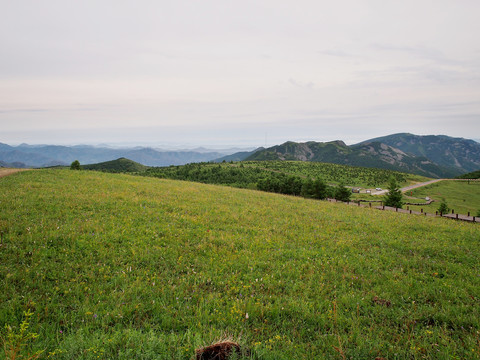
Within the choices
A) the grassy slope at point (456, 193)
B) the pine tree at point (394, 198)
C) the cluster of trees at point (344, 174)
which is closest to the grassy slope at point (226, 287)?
the pine tree at point (394, 198)

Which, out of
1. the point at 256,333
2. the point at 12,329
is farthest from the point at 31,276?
the point at 256,333

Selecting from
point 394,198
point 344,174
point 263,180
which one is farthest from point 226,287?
point 344,174

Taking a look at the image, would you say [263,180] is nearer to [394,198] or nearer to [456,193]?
[394,198]

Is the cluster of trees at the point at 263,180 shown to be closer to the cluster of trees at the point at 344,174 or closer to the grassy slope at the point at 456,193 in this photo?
the cluster of trees at the point at 344,174

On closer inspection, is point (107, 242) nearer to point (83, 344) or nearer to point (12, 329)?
point (12, 329)

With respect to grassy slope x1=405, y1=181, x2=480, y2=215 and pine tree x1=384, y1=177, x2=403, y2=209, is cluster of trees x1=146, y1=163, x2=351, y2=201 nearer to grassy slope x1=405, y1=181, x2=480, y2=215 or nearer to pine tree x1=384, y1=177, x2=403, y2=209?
pine tree x1=384, y1=177, x2=403, y2=209

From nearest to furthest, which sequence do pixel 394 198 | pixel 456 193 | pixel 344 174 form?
pixel 394 198 < pixel 456 193 < pixel 344 174

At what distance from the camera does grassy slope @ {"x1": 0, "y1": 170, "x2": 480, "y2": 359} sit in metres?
4.71

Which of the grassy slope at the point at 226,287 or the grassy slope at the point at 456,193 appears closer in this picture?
the grassy slope at the point at 226,287

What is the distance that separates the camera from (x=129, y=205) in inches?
560

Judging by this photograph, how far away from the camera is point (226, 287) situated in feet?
22.2

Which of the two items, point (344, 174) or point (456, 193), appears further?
point (344, 174)

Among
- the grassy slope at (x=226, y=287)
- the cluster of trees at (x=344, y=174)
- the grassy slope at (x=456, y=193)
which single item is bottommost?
the grassy slope at (x=456, y=193)

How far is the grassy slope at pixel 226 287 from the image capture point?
4.71 meters
